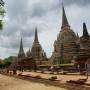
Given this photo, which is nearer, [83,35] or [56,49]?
[83,35]

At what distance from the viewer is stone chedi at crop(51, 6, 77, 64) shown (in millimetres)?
71000

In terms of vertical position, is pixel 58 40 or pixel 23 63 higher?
pixel 58 40

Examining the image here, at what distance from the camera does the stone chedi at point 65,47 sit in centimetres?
7100

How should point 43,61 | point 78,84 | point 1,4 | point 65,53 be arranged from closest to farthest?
point 78,84 < point 1,4 < point 65,53 < point 43,61

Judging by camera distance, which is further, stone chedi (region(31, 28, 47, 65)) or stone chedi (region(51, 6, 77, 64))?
stone chedi (region(31, 28, 47, 65))

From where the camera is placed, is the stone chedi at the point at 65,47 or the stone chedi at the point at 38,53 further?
the stone chedi at the point at 38,53

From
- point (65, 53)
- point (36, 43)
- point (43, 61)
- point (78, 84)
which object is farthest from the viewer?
point (36, 43)

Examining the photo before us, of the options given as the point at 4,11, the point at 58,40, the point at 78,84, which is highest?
the point at 58,40

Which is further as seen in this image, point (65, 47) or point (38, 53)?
point (38, 53)

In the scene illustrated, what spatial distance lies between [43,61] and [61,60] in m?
20.8

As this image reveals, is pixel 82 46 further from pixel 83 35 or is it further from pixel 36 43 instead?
pixel 36 43

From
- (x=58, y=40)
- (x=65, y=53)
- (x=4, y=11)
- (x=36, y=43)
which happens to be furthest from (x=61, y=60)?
(x=4, y=11)

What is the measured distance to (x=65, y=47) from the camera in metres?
72.1

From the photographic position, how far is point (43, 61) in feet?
299
